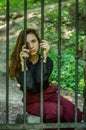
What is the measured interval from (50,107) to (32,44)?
60 centimetres

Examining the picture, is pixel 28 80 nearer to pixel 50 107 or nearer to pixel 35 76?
pixel 35 76

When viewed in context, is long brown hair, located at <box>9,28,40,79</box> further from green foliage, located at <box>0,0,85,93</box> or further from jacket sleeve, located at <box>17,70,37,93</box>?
green foliage, located at <box>0,0,85,93</box>

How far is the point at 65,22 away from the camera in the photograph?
11.6 meters

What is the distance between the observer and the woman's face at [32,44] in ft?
14.5

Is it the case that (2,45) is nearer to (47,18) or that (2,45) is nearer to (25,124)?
(47,18)

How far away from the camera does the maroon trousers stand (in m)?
4.34

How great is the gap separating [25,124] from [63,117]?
547 millimetres

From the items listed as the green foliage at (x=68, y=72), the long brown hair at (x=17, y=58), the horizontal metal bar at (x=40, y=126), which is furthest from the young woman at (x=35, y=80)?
the green foliage at (x=68, y=72)

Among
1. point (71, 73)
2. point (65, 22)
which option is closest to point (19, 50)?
point (71, 73)

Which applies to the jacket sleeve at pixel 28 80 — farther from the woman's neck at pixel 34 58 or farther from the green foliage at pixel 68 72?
the green foliage at pixel 68 72

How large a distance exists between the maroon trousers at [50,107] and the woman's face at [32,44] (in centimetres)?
37

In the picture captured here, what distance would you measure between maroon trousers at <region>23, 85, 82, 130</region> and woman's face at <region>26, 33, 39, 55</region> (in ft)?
1.23

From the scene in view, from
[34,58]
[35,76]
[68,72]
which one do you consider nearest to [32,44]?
[34,58]

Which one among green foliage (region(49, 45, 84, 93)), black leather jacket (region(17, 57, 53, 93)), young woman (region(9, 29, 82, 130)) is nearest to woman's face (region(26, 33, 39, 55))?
young woman (region(9, 29, 82, 130))
